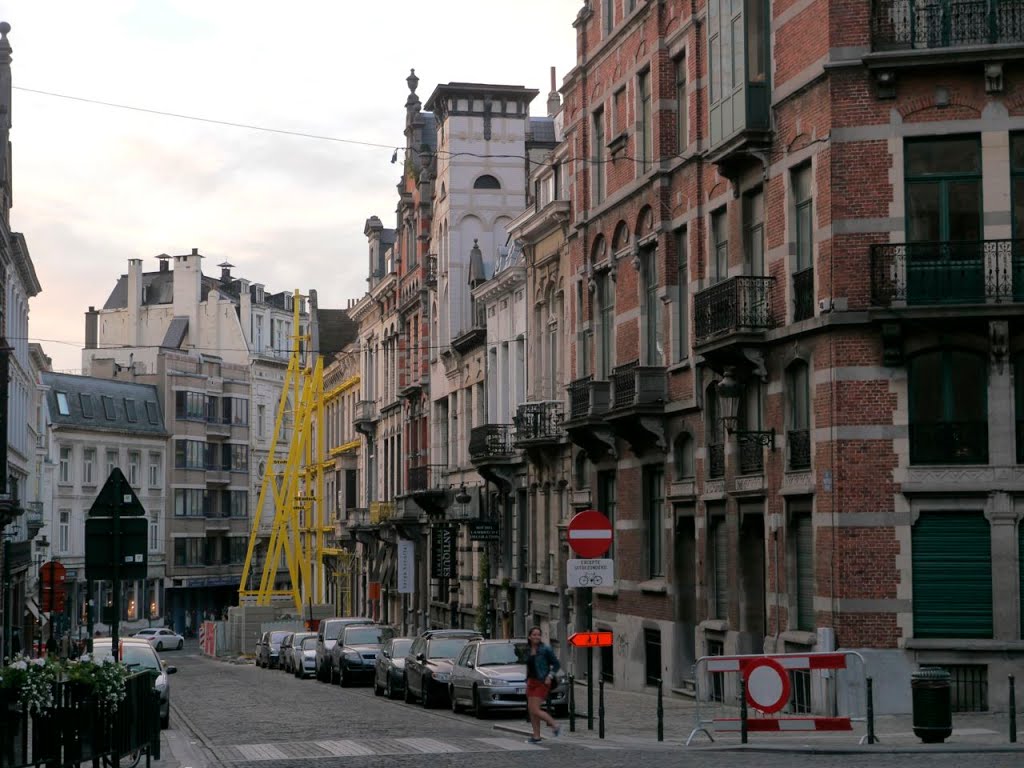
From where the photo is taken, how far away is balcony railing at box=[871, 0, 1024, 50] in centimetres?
2623

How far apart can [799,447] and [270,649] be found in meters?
37.8

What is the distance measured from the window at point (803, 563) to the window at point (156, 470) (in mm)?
77152

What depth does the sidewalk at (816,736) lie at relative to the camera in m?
20.5

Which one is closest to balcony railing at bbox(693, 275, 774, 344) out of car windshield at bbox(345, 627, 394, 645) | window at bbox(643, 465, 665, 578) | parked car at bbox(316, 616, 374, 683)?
window at bbox(643, 465, 665, 578)

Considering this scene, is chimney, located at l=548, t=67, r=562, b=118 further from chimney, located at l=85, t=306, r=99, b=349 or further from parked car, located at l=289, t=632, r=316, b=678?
chimney, located at l=85, t=306, r=99, b=349

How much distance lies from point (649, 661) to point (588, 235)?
10332mm

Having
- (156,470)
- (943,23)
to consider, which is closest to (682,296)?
(943,23)

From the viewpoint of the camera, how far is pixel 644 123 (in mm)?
37281

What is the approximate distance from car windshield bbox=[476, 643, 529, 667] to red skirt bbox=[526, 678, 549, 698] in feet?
19.7

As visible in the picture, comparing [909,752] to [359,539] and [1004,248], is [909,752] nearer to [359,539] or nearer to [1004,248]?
[1004,248]

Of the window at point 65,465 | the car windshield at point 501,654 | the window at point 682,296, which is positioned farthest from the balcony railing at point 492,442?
the window at point 65,465

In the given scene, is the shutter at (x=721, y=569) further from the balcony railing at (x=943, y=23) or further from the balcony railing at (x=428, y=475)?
the balcony railing at (x=428, y=475)

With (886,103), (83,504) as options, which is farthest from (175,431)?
(886,103)

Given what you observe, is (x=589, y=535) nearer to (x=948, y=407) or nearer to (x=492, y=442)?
(x=948, y=407)
